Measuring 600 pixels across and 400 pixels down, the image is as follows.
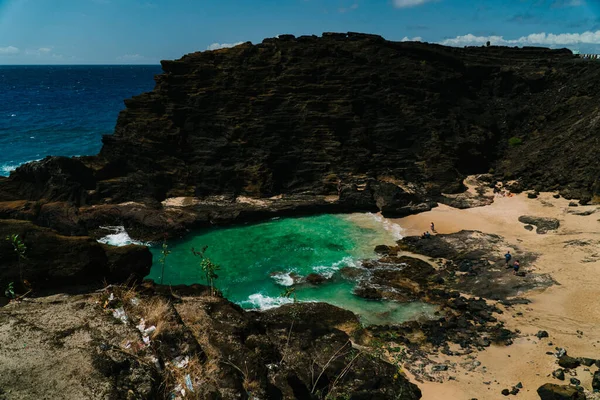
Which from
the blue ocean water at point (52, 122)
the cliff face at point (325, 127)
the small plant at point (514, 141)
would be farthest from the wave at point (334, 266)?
the blue ocean water at point (52, 122)

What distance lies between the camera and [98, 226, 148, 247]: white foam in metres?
35.2

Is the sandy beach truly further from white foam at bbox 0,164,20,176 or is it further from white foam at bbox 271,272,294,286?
white foam at bbox 0,164,20,176

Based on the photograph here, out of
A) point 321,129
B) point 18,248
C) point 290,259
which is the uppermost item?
point 321,129

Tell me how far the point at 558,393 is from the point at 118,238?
34.4 m

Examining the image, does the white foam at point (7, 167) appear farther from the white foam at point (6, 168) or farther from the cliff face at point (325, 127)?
the cliff face at point (325, 127)

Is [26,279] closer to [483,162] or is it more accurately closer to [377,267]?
[377,267]

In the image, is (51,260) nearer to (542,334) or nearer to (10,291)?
(10,291)

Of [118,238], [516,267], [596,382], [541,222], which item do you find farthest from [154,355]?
[541,222]

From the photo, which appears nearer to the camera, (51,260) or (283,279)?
(51,260)

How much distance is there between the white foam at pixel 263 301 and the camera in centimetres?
2661

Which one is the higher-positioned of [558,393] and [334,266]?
[558,393]

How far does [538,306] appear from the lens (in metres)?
23.8

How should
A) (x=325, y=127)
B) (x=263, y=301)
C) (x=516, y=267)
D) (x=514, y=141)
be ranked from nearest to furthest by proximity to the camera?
A: (x=263, y=301), (x=516, y=267), (x=325, y=127), (x=514, y=141)

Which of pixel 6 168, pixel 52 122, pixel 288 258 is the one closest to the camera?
pixel 288 258
